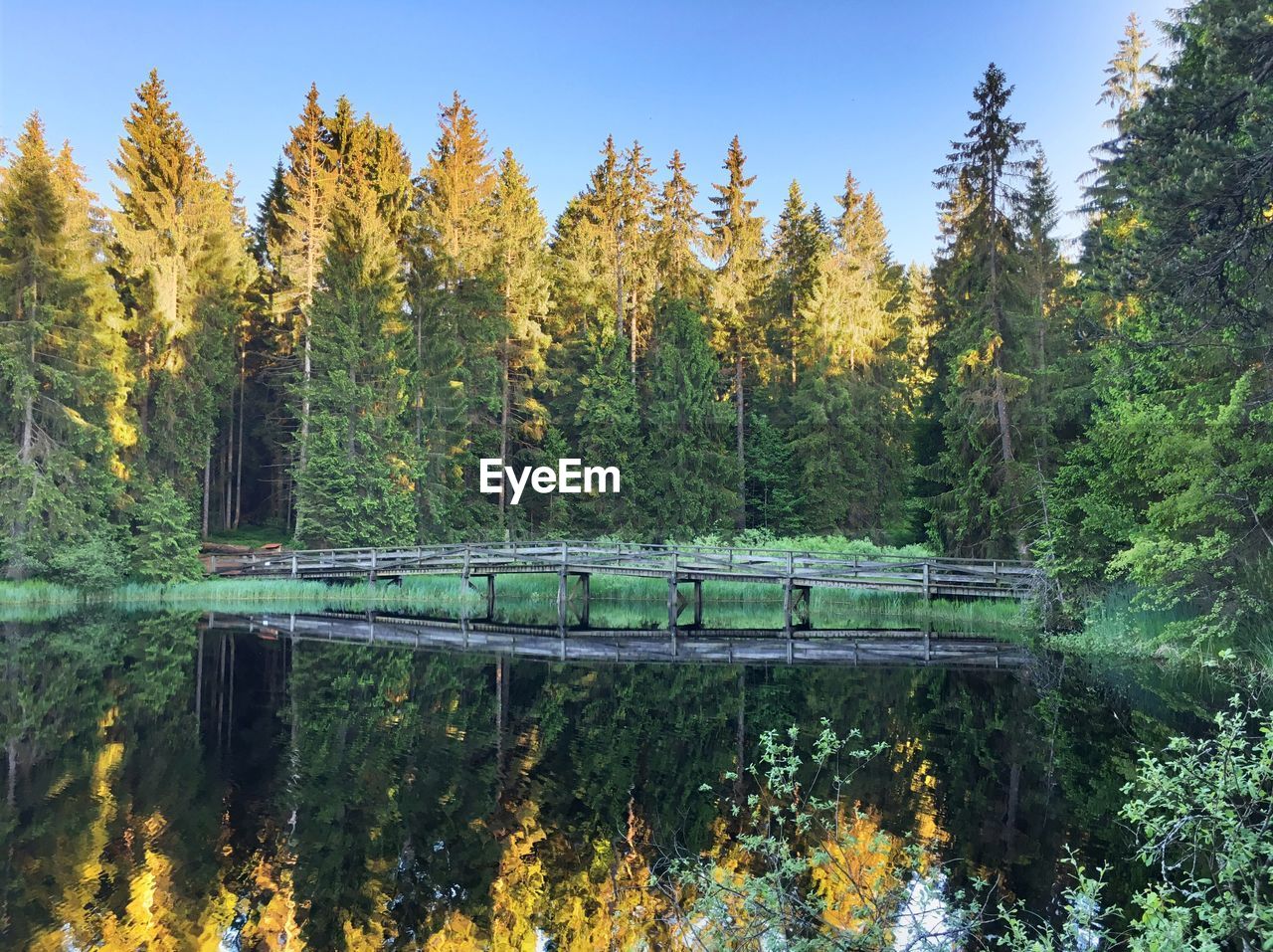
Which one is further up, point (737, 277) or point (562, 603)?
point (737, 277)

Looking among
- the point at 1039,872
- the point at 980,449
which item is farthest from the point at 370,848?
the point at 980,449

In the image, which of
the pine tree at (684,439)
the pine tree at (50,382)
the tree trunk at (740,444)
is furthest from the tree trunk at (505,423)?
the pine tree at (50,382)

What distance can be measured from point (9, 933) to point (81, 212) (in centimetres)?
3192

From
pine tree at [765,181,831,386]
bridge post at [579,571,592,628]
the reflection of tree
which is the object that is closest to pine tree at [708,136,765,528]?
pine tree at [765,181,831,386]

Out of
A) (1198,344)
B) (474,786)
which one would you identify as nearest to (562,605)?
(474,786)

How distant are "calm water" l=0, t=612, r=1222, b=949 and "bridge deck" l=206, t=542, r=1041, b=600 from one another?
6510 millimetres

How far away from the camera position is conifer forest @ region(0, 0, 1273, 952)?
708cm

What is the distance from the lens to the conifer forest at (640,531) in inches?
279

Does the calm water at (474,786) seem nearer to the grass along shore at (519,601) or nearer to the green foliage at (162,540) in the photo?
the grass along shore at (519,601)

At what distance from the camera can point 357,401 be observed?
1372 inches

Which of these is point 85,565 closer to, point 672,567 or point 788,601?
point 672,567

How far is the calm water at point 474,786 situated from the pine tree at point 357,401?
16.1 meters

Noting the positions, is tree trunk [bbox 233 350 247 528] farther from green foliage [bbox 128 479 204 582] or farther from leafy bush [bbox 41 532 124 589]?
leafy bush [bbox 41 532 124 589]

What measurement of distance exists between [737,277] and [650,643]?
27.5 m
